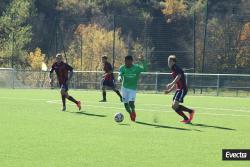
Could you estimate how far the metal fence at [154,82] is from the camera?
3834 centimetres

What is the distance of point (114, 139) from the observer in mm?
13414

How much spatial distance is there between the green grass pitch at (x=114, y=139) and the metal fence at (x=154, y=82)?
56.4 ft

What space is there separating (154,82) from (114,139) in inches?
1126

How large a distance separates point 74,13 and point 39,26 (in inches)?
294

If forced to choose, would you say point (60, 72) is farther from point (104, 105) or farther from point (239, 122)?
point (239, 122)

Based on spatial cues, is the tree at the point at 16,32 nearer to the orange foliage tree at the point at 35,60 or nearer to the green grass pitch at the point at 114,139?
the orange foliage tree at the point at 35,60

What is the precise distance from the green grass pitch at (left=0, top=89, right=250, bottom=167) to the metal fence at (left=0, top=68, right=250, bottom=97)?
17199 mm

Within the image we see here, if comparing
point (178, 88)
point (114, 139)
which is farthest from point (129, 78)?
point (114, 139)

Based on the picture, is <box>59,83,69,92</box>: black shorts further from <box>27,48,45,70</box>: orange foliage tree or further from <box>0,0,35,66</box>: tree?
<box>27,48,45,70</box>: orange foliage tree

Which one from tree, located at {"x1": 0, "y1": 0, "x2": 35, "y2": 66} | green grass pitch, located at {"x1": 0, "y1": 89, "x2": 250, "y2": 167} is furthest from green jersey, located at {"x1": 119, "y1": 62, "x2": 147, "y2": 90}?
tree, located at {"x1": 0, "y1": 0, "x2": 35, "y2": 66}

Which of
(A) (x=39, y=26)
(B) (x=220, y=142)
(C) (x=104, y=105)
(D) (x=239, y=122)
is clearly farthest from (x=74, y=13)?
(B) (x=220, y=142)

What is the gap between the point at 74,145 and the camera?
12312mm

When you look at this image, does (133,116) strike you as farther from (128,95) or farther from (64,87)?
(64,87)

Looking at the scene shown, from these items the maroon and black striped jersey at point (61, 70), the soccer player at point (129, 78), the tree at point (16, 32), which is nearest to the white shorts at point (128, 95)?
the soccer player at point (129, 78)
